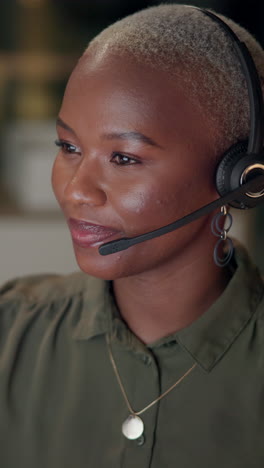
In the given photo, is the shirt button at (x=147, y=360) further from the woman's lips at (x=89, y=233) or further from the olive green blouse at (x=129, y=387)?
the woman's lips at (x=89, y=233)

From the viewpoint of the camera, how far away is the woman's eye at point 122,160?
3.66ft

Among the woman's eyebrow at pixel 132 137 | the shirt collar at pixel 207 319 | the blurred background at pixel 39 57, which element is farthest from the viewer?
the blurred background at pixel 39 57

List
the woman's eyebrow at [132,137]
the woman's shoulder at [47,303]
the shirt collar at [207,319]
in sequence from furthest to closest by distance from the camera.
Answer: the woman's shoulder at [47,303], the shirt collar at [207,319], the woman's eyebrow at [132,137]

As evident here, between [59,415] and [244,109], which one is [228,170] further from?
[59,415]

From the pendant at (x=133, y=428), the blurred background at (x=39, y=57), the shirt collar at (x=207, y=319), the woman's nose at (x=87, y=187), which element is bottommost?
the blurred background at (x=39, y=57)

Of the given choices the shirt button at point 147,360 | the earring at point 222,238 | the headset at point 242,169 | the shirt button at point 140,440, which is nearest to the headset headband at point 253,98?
the headset at point 242,169

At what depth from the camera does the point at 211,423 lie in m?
1.17

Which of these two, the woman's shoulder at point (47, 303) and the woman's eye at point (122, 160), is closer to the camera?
the woman's eye at point (122, 160)

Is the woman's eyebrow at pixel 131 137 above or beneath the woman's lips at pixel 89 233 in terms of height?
above

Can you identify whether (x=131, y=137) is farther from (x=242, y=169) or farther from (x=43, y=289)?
(x=43, y=289)

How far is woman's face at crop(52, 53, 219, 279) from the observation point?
1106mm

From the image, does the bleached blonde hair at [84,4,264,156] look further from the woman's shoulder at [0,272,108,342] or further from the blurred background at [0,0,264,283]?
the blurred background at [0,0,264,283]

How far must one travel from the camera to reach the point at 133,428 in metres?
1.18

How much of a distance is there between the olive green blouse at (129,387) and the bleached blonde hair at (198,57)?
0.27 meters
